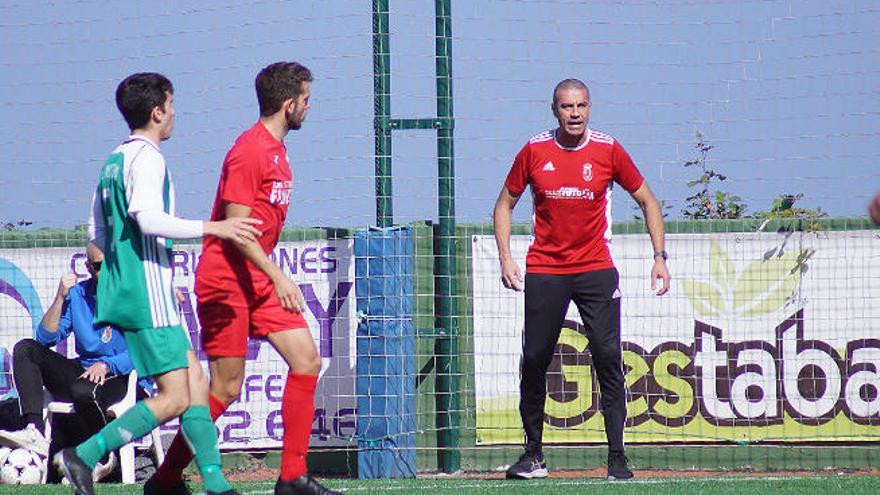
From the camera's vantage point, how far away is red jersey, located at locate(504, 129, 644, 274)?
8.34 meters

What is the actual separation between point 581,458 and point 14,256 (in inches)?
182

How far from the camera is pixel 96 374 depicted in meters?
9.17

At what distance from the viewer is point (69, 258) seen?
1063cm

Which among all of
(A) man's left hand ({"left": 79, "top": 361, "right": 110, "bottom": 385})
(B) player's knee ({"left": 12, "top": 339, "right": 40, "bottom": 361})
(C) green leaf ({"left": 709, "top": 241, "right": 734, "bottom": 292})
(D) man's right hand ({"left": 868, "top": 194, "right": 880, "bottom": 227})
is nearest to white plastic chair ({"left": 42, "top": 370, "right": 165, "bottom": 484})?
(A) man's left hand ({"left": 79, "top": 361, "right": 110, "bottom": 385})

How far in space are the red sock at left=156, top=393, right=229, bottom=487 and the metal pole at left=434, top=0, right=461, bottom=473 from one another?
3499mm

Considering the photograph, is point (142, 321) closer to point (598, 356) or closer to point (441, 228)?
point (598, 356)

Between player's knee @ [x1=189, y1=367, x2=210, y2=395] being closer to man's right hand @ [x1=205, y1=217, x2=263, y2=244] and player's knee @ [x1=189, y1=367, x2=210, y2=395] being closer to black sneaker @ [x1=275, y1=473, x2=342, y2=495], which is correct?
black sneaker @ [x1=275, y1=473, x2=342, y2=495]

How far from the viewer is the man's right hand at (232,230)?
601 cm

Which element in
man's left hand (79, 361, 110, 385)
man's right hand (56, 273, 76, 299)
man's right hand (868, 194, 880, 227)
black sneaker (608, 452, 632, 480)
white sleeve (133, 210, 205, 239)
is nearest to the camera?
man's right hand (868, 194, 880, 227)

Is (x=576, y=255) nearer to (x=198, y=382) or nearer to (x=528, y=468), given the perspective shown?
(x=528, y=468)

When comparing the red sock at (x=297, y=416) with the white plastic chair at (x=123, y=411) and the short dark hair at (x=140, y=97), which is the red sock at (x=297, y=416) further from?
the white plastic chair at (x=123, y=411)

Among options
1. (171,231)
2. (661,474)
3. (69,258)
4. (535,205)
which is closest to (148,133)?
(171,231)

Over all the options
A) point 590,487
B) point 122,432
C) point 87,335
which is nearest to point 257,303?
point 122,432

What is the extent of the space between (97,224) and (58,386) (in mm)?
3548
